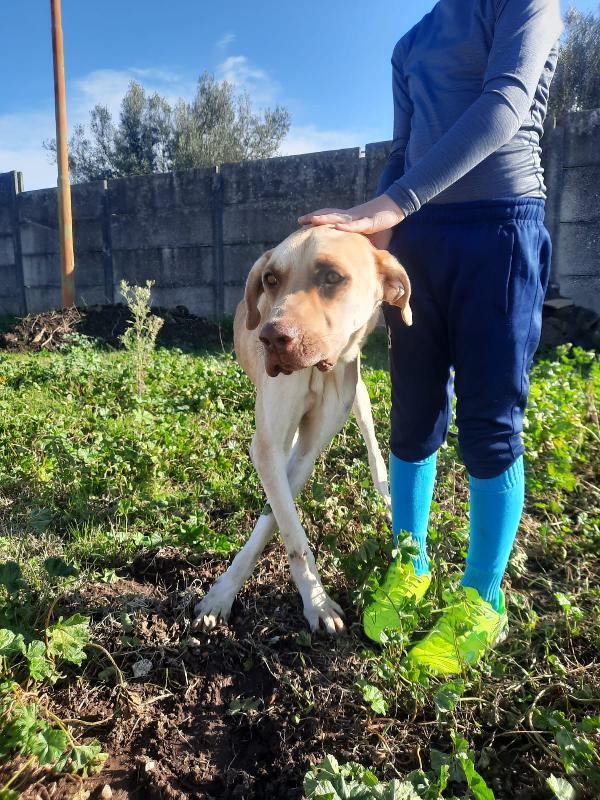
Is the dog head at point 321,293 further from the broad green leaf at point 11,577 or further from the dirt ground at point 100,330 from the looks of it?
the dirt ground at point 100,330

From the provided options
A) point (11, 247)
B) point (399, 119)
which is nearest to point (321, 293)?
point (399, 119)

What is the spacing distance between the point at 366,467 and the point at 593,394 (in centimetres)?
130

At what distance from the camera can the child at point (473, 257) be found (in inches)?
57.7

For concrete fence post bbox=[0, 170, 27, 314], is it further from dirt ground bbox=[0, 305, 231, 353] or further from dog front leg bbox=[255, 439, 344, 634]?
dog front leg bbox=[255, 439, 344, 634]

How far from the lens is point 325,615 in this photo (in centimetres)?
180

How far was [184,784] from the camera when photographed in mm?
1343

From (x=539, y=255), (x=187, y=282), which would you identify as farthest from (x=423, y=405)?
(x=187, y=282)

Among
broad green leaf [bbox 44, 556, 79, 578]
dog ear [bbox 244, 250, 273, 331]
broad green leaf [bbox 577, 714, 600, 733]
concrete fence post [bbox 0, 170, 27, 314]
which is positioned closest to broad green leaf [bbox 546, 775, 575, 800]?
broad green leaf [bbox 577, 714, 600, 733]

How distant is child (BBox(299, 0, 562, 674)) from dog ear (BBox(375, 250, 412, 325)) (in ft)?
0.20

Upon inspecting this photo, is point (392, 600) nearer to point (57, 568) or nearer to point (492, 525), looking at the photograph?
point (492, 525)

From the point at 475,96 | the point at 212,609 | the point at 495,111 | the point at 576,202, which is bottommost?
the point at 212,609

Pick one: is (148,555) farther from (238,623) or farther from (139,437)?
(139,437)

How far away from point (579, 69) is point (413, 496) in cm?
1770

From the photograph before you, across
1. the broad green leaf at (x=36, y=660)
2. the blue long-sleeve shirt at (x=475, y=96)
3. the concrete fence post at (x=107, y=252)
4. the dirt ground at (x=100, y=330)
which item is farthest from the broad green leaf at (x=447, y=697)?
the concrete fence post at (x=107, y=252)
